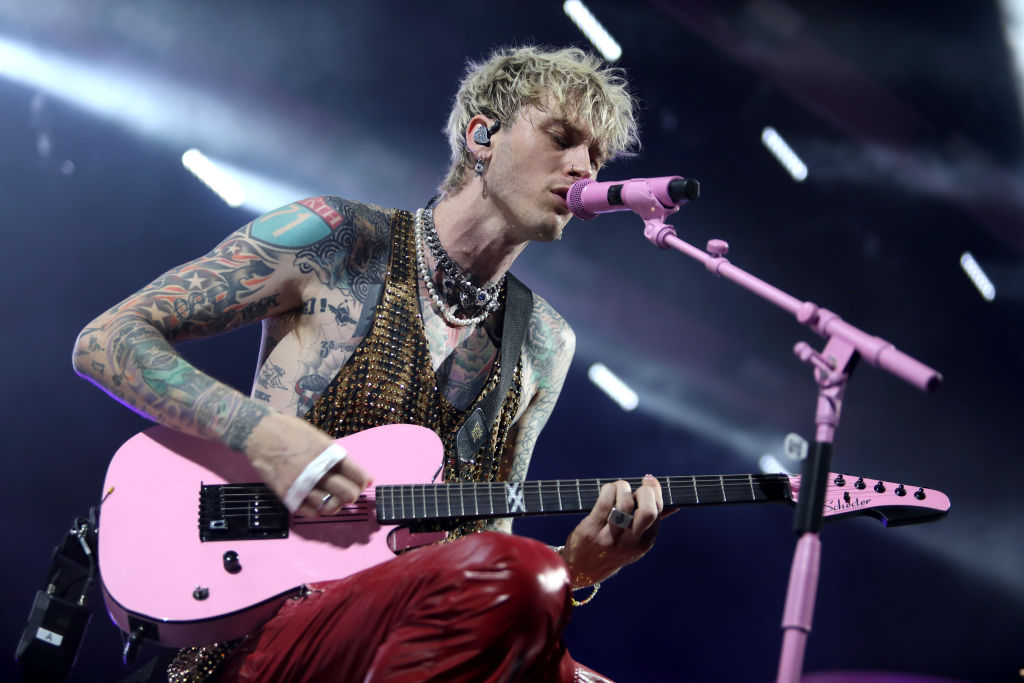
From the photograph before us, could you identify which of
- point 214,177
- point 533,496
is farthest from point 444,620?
point 214,177

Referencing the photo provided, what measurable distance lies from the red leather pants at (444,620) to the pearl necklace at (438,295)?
1252 millimetres

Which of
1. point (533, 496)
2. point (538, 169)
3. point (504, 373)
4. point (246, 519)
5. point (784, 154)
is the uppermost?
point (784, 154)

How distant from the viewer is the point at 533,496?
7.66ft

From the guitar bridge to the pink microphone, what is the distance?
1.10m

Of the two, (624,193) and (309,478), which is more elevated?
(624,193)

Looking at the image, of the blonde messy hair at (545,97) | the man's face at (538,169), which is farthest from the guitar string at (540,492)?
the blonde messy hair at (545,97)

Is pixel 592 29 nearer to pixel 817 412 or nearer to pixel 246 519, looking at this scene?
pixel 246 519

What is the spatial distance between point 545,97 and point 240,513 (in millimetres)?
1759

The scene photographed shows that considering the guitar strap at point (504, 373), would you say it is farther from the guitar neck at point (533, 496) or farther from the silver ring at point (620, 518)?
the silver ring at point (620, 518)

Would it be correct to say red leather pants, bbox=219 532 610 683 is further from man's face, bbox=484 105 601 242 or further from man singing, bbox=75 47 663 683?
man's face, bbox=484 105 601 242

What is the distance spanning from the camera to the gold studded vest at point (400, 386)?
2.44m

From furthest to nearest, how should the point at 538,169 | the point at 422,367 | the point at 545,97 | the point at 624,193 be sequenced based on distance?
the point at 545,97
the point at 538,169
the point at 422,367
the point at 624,193

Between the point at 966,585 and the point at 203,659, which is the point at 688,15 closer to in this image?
the point at 966,585

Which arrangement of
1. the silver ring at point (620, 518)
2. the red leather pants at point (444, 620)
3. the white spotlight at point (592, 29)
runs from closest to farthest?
the red leather pants at point (444, 620)
the silver ring at point (620, 518)
the white spotlight at point (592, 29)
